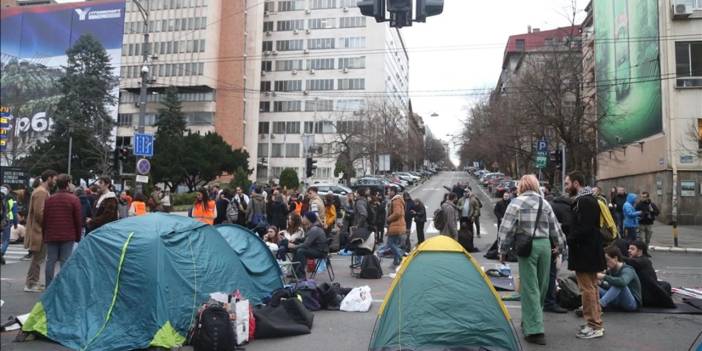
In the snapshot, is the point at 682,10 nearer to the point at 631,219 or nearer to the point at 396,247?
the point at 631,219

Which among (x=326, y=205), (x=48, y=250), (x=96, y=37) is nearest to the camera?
(x=48, y=250)

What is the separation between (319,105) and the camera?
78.5m

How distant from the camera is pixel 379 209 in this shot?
16.9 m

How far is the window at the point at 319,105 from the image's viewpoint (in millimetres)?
77812

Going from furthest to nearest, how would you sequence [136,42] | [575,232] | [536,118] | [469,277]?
[136,42]
[536,118]
[575,232]
[469,277]

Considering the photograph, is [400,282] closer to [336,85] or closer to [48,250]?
[48,250]

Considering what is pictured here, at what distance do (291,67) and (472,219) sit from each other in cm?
6776

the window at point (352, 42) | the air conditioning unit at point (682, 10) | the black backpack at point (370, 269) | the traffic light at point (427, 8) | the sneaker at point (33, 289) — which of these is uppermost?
the window at point (352, 42)

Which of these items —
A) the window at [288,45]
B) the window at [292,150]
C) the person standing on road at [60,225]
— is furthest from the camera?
the window at [288,45]

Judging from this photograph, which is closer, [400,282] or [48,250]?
[400,282]

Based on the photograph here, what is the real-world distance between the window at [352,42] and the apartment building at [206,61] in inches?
510

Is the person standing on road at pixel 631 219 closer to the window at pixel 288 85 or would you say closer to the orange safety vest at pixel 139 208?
the orange safety vest at pixel 139 208

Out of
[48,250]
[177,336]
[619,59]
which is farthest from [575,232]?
[619,59]

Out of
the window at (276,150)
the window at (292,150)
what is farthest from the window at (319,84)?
the window at (276,150)
